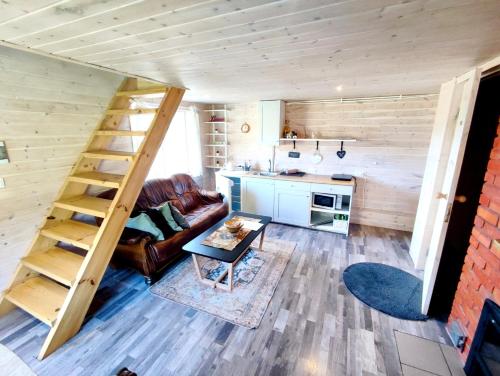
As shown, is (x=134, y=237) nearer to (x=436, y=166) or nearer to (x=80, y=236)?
(x=80, y=236)

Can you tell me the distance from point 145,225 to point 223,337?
1446mm

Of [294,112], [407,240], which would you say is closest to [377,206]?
[407,240]

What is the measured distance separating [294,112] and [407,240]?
2.87 meters

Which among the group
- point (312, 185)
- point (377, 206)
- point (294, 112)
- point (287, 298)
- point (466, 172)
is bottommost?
point (287, 298)

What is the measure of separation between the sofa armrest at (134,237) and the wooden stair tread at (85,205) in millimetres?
465

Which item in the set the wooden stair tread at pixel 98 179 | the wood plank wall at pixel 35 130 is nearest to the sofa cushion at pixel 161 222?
the wooden stair tread at pixel 98 179

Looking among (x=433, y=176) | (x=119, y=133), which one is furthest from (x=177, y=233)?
(x=433, y=176)

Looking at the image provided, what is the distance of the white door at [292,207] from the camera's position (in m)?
3.79

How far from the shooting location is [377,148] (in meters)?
3.73

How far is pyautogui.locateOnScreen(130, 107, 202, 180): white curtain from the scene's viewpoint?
3.95 metres

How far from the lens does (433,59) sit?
1.66 m

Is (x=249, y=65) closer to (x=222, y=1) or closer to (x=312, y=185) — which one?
(x=222, y=1)

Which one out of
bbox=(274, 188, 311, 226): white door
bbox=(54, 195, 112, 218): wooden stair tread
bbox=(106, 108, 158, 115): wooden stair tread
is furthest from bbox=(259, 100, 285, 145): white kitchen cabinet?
bbox=(54, 195, 112, 218): wooden stair tread

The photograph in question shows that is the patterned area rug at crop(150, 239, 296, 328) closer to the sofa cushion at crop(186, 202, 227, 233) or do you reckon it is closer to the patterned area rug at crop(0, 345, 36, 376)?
the sofa cushion at crop(186, 202, 227, 233)
